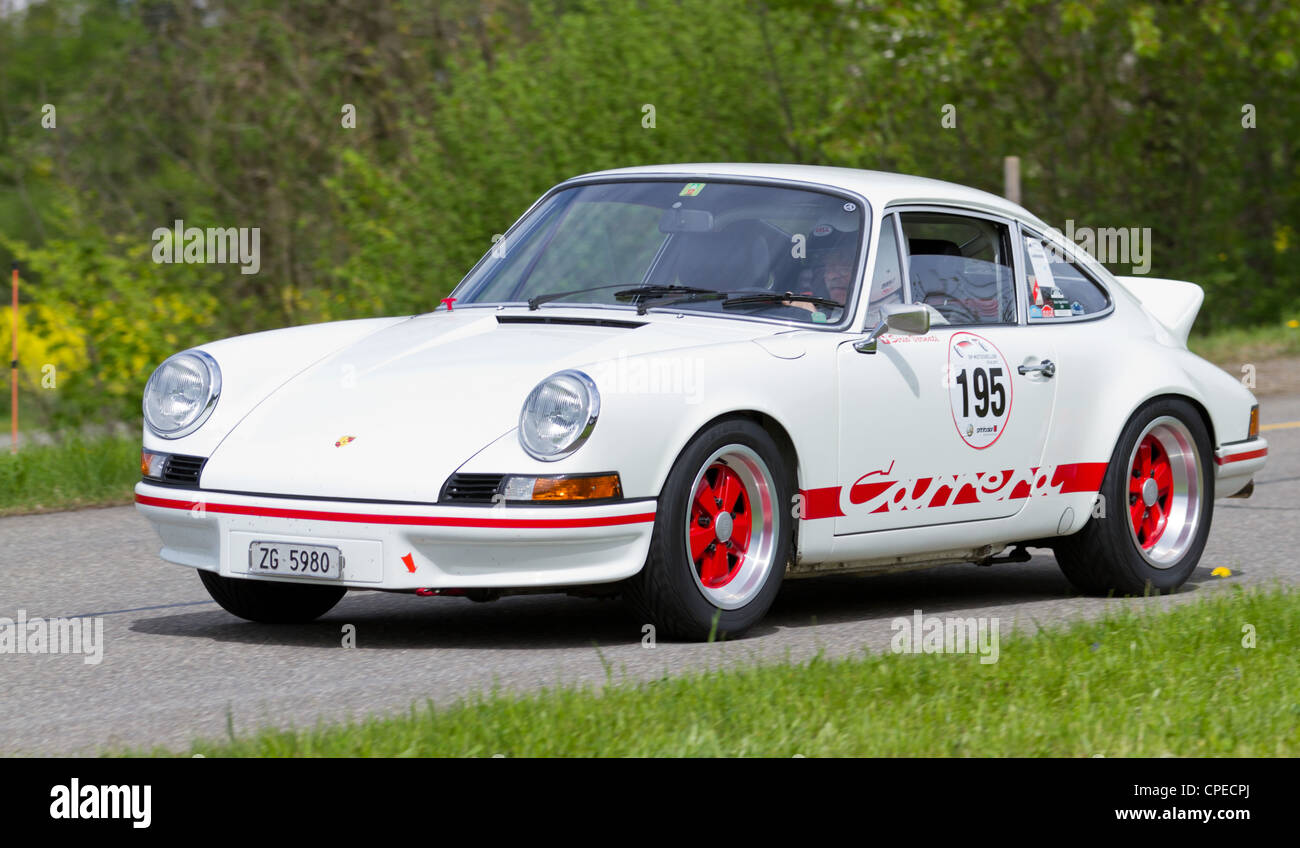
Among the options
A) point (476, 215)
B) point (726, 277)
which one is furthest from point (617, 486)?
point (476, 215)

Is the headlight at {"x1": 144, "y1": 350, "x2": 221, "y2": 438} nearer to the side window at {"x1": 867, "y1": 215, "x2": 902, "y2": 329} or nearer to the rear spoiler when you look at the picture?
the side window at {"x1": 867, "y1": 215, "x2": 902, "y2": 329}

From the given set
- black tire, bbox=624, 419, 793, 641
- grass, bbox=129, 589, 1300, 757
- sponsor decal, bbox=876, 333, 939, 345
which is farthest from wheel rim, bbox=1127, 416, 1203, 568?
black tire, bbox=624, 419, 793, 641

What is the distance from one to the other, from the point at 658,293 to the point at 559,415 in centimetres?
112

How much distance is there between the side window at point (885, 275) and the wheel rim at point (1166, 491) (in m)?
1.40

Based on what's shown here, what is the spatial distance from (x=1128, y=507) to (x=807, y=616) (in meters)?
1.44

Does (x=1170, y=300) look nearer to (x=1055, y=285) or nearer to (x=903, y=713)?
(x=1055, y=285)

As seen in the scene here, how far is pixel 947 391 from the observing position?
6.95m

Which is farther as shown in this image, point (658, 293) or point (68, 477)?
point (68, 477)

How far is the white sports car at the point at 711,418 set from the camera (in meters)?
5.93

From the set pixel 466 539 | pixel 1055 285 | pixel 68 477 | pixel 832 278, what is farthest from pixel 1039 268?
pixel 68 477

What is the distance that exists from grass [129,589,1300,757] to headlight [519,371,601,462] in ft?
2.69

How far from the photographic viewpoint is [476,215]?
749 inches

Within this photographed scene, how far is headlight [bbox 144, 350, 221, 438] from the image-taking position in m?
6.55
